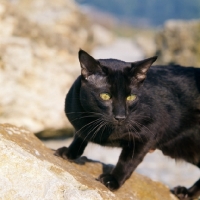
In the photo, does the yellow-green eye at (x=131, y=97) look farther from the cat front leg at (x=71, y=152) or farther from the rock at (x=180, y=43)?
the rock at (x=180, y=43)

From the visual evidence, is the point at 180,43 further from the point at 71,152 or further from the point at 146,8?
the point at 146,8

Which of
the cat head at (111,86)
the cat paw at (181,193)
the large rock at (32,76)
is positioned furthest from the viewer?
the large rock at (32,76)

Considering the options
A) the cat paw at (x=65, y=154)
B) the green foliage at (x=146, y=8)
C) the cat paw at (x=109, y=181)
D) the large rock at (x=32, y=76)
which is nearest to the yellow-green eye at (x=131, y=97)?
the cat paw at (x=109, y=181)

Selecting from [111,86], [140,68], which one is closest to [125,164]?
[111,86]

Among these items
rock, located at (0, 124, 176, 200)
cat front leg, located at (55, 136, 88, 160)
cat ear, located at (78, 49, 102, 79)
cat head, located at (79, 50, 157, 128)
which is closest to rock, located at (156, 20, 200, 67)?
cat front leg, located at (55, 136, 88, 160)

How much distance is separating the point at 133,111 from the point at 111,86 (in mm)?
277

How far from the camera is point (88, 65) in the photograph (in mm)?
3176

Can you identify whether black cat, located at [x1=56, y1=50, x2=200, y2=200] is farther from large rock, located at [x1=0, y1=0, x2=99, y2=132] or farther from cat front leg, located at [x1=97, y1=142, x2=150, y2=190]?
large rock, located at [x1=0, y1=0, x2=99, y2=132]

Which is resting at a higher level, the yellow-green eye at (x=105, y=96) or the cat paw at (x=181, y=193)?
the yellow-green eye at (x=105, y=96)

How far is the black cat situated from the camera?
3.13 meters

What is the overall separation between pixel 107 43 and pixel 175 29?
13.0 metres

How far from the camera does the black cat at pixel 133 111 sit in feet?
10.3

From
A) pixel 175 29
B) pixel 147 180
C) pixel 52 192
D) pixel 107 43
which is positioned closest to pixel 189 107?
pixel 147 180

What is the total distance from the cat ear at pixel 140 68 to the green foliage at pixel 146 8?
91.9 meters
